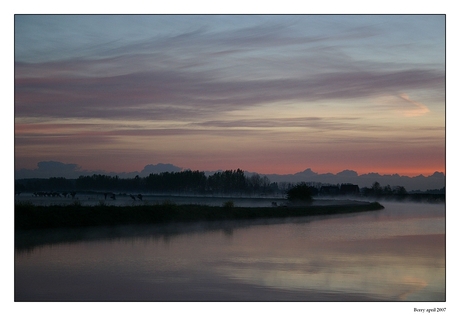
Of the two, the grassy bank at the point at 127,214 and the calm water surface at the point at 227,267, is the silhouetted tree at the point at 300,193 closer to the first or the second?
the grassy bank at the point at 127,214

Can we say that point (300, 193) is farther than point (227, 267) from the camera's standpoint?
Yes

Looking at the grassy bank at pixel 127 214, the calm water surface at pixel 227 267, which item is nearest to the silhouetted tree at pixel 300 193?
the grassy bank at pixel 127 214

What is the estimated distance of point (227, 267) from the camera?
Answer: 10.8m

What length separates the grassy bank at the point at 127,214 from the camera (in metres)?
15.1

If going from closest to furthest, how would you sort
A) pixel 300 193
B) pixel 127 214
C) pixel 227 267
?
pixel 227 267 → pixel 127 214 → pixel 300 193

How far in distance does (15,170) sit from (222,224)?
11.0 metres

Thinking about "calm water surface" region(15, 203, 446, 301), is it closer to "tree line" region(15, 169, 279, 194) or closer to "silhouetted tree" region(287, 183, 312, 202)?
"tree line" region(15, 169, 279, 194)

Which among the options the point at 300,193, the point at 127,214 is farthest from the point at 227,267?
the point at 300,193

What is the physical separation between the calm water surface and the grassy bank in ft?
2.57

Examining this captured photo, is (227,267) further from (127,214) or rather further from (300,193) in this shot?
(300,193)

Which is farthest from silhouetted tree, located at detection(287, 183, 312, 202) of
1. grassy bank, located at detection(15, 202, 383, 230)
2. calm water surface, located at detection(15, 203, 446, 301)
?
calm water surface, located at detection(15, 203, 446, 301)

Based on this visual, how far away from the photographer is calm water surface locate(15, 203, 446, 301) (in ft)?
30.0

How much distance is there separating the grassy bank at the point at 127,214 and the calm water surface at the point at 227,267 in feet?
2.57

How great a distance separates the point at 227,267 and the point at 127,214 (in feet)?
26.9
